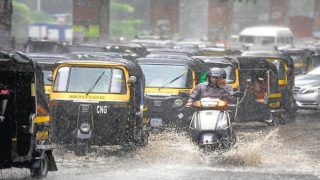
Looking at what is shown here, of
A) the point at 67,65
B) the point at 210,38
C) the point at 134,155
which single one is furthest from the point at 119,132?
the point at 210,38

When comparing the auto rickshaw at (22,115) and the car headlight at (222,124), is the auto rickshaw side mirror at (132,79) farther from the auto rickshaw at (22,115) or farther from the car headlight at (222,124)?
the auto rickshaw at (22,115)

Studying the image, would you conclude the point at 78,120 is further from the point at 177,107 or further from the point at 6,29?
the point at 6,29

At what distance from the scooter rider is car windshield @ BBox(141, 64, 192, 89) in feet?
13.2

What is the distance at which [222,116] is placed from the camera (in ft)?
42.5

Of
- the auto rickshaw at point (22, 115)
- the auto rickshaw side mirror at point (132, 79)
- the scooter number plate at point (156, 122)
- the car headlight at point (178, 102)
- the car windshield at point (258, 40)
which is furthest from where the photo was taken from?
the car windshield at point (258, 40)

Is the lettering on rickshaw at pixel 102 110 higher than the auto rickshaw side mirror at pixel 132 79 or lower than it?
lower

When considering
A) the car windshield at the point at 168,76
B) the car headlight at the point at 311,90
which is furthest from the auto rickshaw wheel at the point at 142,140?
the car headlight at the point at 311,90

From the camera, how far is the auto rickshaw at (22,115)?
10.4m

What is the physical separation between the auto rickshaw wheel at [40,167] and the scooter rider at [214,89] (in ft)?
10.2

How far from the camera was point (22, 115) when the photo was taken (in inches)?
421

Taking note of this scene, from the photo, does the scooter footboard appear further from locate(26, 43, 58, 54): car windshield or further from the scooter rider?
locate(26, 43, 58, 54): car windshield

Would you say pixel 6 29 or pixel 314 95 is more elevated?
pixel 6 29

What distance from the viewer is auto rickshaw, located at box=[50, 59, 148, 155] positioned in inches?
547

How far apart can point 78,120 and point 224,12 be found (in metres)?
46.1
